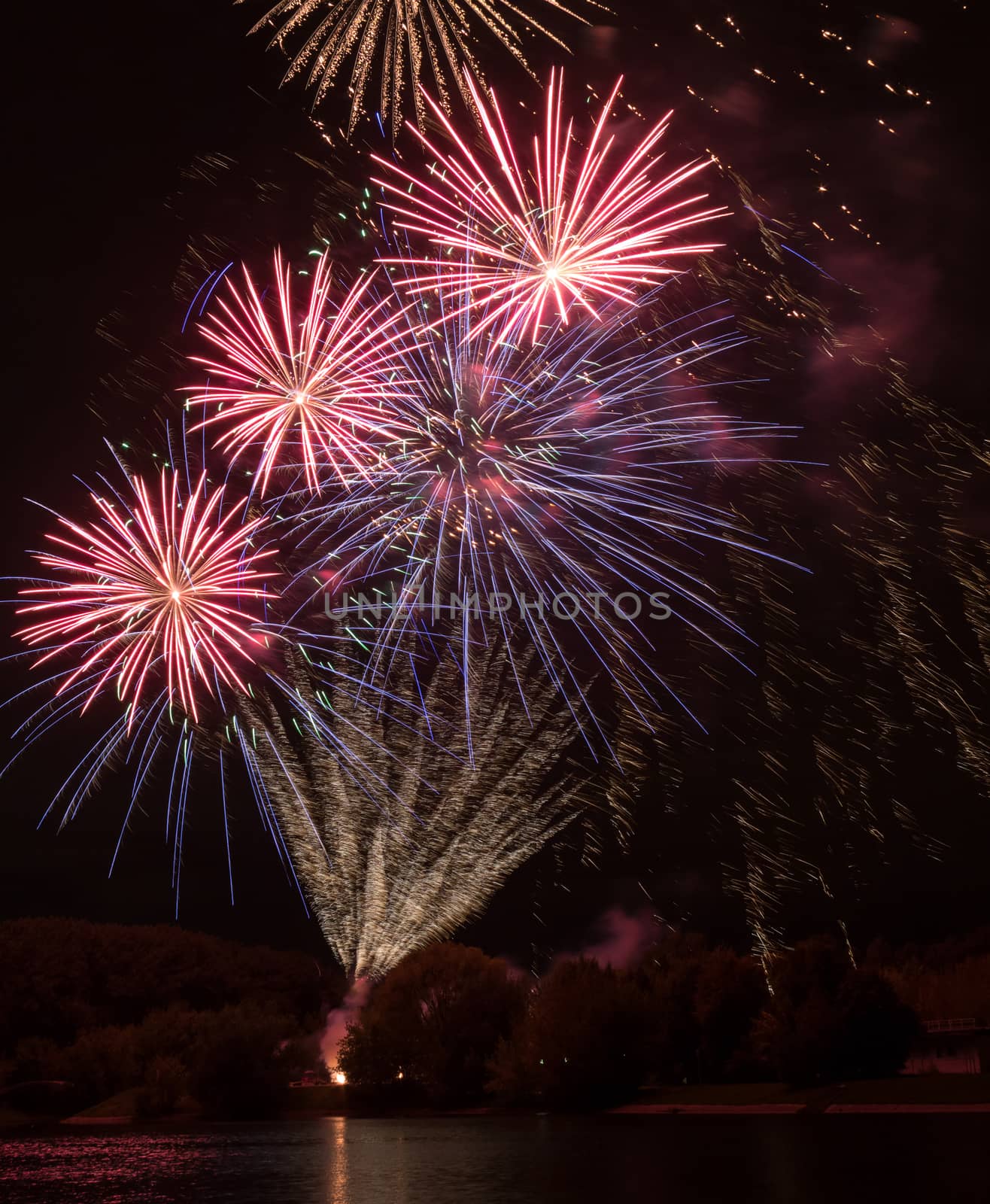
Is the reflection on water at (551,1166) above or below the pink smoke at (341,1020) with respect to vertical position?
below

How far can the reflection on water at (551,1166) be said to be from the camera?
22.7 metres

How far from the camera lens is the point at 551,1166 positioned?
30219mm

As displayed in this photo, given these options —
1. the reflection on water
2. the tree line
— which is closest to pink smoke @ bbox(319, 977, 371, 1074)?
the tree line

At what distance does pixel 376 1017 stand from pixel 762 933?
89.6 feet

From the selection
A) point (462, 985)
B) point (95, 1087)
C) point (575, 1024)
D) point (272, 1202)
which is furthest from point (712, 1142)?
point (95, 1087)

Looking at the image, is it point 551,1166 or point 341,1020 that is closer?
point 551,1166

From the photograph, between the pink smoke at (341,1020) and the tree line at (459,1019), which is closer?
the tree line at (459,1019)

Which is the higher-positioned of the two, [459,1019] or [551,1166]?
[459,1019]

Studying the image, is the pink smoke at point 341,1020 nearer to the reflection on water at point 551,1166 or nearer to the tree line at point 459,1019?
the tree line at point 459,1019

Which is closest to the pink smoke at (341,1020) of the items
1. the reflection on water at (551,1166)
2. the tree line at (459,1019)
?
the tree line at (459,1019)

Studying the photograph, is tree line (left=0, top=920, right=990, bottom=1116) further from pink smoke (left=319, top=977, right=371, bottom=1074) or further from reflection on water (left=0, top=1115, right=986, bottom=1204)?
reflection on water (left=0, top=1115, right=986, bottom=1204)

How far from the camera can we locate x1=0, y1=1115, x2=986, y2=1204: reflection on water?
22.7 meters

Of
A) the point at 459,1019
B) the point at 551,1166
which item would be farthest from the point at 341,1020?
the point at 551,1166

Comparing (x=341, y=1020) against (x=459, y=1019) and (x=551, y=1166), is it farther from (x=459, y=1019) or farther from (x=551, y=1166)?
(x=551, y=1166)
